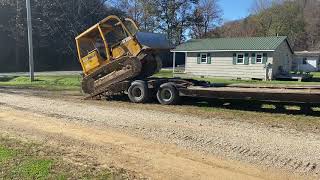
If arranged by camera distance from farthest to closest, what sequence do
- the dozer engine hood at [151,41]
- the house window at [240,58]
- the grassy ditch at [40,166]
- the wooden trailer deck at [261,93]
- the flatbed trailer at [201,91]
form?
the house window at [240,58]
the dozer engine hood at [151,41]
the flatbed trailer at [201,91]
the wooden trailer deck at [261,93]
the grassy ditch at [40,166]

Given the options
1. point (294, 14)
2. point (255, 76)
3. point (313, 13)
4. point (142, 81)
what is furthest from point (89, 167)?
point (313, 13)

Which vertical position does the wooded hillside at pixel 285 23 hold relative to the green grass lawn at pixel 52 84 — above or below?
above

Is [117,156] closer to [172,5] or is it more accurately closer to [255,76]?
[255,76]

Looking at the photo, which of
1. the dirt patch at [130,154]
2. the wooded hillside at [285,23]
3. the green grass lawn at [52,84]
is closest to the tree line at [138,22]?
the wooded hillside at [285,23]

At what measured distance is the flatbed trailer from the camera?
11.0m

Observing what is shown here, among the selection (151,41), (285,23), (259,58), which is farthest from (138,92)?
(285,23)

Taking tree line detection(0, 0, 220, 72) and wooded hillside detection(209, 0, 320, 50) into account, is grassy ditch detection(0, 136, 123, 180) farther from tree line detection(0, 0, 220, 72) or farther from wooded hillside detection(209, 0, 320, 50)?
wooded hillside detection(209, 0, 320, 50)

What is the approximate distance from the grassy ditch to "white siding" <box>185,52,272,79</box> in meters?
26.4

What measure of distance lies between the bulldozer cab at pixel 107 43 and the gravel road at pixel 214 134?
2.57 m

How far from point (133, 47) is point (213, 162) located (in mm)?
8477

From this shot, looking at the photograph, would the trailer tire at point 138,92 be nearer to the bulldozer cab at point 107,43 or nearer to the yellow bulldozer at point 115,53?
the yellow bulldozer at point 115,53

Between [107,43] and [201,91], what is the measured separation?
4172mm

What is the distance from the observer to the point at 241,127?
9391 millimetres

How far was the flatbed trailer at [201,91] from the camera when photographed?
11.0m
